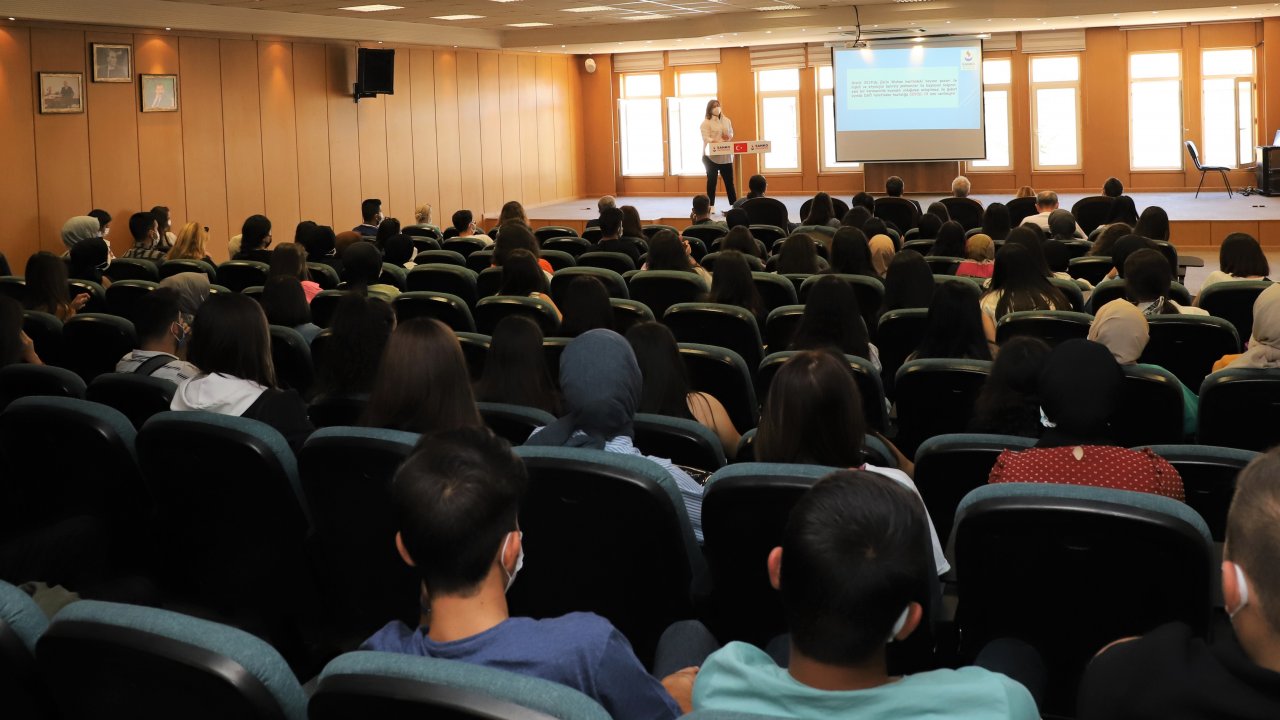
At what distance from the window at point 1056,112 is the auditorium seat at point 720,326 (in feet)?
53.3

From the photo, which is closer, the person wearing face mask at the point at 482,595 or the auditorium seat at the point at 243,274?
the person wearing face mask at the point at 482,595

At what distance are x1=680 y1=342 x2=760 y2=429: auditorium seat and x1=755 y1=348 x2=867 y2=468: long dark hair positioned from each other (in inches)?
59.7

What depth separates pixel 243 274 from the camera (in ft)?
27.8

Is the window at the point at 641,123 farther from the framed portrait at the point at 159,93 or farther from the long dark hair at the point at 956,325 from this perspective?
the long dark hair at the point at 956,325

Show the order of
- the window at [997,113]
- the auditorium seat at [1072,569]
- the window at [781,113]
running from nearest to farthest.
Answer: the auditorium seat at [1072,569] → the window at [997,113] → the window at [781,113]

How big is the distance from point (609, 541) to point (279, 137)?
14604 mm

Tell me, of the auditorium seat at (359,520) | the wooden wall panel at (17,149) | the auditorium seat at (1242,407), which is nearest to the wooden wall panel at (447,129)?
the wooden wall panel at (17,149)

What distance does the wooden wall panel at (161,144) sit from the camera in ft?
46.7

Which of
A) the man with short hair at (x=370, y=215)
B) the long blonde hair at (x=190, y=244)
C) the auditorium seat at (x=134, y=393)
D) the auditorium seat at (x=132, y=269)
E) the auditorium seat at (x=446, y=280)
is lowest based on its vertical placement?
the auditorium seat at (x=134, y=393)

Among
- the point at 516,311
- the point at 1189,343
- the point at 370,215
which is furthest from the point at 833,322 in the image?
the point at 370,215

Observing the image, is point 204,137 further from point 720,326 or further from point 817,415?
point 817,415

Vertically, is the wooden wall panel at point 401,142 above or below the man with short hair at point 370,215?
above

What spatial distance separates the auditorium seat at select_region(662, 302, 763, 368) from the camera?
5785mm

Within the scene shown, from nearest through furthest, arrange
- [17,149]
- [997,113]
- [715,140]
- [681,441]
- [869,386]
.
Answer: [681,441] → [869,386] → [17,149] → [715,140] → [997,113]
